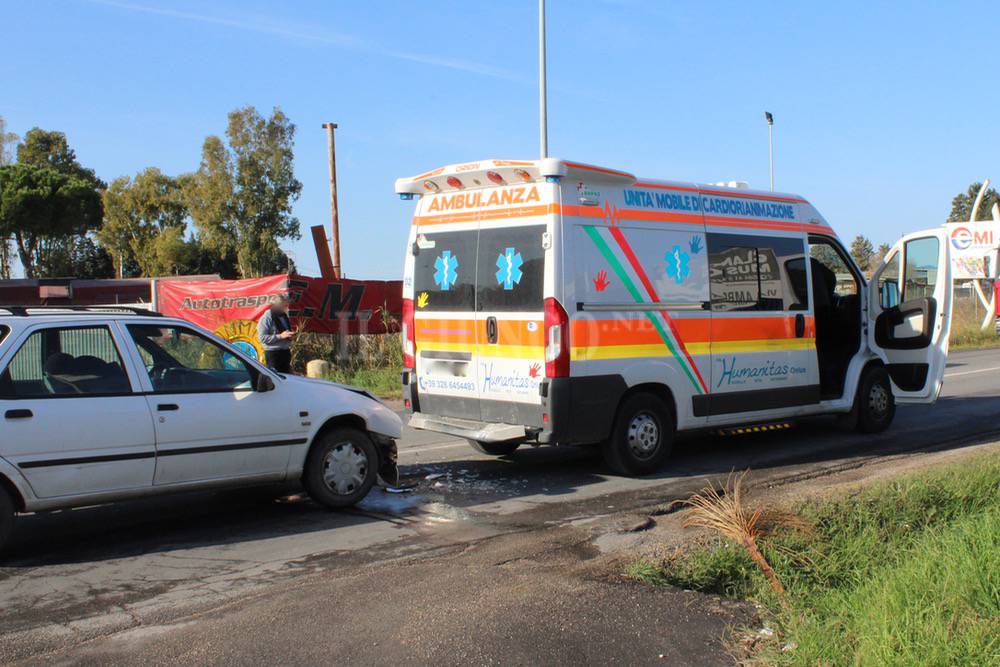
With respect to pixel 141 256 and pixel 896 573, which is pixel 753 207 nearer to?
pixel 896 573

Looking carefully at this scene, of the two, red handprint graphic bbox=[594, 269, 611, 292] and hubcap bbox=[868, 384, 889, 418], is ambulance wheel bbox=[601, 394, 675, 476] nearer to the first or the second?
red handprint graphic bbox=[594, 269, 611, 292]

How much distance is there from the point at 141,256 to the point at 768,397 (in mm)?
56418

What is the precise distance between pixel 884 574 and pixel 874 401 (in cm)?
617

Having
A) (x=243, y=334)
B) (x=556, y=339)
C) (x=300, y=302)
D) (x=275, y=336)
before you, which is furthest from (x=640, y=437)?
(x=243, y=334)

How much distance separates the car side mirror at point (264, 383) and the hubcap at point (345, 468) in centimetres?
72

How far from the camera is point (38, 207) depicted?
53.2m

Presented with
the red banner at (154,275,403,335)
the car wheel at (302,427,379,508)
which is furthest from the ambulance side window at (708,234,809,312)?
the red banner at (154,275,403,335)

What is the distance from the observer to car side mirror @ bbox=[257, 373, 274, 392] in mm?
6914

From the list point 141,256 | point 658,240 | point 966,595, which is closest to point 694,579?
point 966,595

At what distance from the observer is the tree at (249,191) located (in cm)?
5059

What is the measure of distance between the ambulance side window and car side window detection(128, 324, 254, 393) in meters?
4.62

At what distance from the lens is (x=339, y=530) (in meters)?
6.68

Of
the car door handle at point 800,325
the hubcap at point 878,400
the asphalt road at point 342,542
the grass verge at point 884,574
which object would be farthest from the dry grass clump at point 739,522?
the hubcap at point 878,400

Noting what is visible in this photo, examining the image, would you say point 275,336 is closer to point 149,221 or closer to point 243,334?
point 243,334
